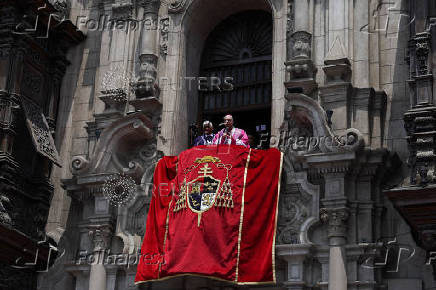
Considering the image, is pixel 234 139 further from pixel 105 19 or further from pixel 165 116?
pixel 105 19

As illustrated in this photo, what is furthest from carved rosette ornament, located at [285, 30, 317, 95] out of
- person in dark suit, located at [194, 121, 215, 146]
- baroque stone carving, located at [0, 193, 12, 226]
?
Result: baroque stone carving, located at [0, 193, 12, 226]

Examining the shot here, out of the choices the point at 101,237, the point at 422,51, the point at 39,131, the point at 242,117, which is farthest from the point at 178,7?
the point at 422,51

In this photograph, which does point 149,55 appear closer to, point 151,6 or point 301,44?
point 151,6

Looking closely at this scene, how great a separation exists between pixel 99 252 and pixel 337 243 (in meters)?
5.55

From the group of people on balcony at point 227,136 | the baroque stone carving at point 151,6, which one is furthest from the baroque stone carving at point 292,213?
the baroque stone carving at point 151,6

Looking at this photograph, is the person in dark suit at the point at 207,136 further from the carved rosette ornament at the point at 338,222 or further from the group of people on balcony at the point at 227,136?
the carved rosette ornament at the point at 338,222

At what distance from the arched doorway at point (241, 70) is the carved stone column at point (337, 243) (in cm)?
397

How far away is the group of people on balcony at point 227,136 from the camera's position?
19.2 m

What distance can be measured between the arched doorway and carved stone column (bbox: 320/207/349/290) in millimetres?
3966

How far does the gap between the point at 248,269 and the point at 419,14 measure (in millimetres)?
6322

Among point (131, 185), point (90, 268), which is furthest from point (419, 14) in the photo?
point (90, 268)

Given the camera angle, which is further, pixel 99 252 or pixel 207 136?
pixel 207 136

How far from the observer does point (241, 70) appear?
866 inches

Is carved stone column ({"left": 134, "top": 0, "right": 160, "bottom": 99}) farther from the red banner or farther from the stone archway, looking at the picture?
the red banner
